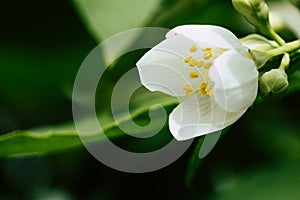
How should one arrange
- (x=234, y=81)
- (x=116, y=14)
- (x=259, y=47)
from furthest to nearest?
(x=116, y=14) → (x=259, y=47) → (x=234, y=81)

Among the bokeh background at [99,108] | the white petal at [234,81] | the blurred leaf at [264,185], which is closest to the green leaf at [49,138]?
the white petal at [234,81]

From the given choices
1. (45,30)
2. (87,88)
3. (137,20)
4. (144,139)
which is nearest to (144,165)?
(144,139)

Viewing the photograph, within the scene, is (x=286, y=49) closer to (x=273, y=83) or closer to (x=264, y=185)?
(x=273, y=83)

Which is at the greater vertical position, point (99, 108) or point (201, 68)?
point (201, 68)

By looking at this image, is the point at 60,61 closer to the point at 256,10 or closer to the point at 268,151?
the point at 268,151

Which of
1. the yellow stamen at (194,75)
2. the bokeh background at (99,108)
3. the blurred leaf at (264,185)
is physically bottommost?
the blurred leaf at (264,185)

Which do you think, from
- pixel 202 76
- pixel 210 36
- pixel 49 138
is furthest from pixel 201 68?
pixel 49 138

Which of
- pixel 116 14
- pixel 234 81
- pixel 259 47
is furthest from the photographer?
pixel 116 14

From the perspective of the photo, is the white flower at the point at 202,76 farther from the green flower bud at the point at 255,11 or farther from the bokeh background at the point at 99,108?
the bokeh background at the point at 99,108
